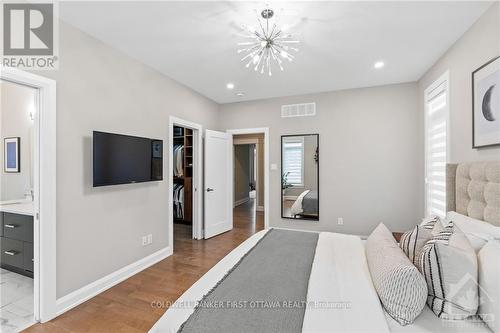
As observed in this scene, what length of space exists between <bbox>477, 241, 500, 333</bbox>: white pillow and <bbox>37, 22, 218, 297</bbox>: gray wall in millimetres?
3012

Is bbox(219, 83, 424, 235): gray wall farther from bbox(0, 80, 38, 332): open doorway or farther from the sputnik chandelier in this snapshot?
bbox(0, 80, 38, 332): open doorway

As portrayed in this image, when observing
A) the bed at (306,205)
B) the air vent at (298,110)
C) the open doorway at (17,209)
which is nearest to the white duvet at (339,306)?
the open doorway at (17,209)

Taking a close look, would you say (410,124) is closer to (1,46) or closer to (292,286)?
(292,286)

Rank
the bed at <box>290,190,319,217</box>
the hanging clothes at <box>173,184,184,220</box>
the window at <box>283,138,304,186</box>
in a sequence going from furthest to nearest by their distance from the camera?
the hanging clothes at <box>173,184,184,220</box>, the window at <box>283,138,304,186</box>, the bed at <box>290,190,319,217</box>

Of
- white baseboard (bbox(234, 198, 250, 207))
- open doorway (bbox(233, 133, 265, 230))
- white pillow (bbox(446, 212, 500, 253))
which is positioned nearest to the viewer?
white pillow (bbox(446, 212, 500, 253))

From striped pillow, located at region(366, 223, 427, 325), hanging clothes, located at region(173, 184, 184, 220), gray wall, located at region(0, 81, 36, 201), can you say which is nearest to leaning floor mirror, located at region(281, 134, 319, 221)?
hanging clothes, located at region(173, 184, 184, 220)

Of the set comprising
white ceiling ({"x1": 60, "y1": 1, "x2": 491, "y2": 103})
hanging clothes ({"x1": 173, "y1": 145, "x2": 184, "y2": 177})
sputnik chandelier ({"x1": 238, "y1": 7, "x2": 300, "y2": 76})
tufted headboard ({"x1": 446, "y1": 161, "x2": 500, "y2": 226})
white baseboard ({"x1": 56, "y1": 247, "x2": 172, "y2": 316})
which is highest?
white ceiling ({"x1": 60, "y1": 1, "x2": 491, "y2": 103})

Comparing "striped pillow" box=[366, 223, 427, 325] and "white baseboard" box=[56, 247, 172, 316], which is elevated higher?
"striped pillow" box=[366, 223, 427, 325]

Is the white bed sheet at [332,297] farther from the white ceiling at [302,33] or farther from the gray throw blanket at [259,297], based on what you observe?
the white ceiling at [302,33]

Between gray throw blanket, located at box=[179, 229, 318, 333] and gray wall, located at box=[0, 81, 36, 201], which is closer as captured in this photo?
gray throw blanket, located at box=[179, 229, 318, 333]

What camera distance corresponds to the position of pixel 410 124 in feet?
11.6

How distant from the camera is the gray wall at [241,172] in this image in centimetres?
768

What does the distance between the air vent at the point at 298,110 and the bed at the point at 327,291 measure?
96.2 inches

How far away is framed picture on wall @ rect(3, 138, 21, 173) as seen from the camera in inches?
120
